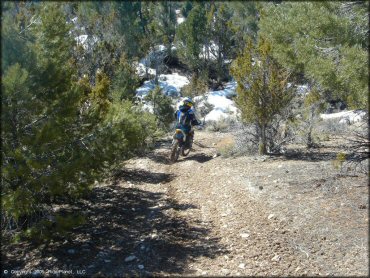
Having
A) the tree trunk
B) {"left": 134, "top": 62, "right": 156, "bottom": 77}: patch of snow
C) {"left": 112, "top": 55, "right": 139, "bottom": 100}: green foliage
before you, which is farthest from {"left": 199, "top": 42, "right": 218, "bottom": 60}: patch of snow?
the tree trunk

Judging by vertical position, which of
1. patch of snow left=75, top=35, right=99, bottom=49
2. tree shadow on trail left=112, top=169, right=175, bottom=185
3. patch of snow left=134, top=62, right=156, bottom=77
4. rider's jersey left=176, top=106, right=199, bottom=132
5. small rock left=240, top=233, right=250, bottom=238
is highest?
patch of snow left=134, top=62, right=156, bottom=77

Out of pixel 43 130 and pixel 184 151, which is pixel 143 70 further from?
pixel 43 130

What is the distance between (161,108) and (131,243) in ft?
40.1

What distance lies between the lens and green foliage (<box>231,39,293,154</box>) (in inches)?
372

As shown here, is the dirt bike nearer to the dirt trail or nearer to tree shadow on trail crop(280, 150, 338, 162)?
the dirt trail

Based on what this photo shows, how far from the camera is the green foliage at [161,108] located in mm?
17422

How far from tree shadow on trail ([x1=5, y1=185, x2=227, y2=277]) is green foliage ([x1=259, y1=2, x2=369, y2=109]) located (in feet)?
10.4

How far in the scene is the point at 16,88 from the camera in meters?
4.61

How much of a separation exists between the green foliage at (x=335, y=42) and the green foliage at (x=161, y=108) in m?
→ 9.87

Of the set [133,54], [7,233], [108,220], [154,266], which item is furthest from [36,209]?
[133,54]

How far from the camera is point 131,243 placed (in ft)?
18.5

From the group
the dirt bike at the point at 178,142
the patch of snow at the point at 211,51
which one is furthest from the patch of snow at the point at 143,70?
the dirt bike at the point at 178,142

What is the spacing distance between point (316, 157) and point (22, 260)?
22.9ft

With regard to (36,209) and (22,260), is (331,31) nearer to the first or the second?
(36,209)
